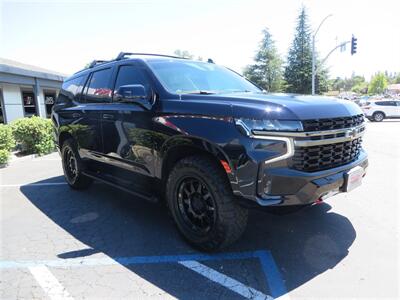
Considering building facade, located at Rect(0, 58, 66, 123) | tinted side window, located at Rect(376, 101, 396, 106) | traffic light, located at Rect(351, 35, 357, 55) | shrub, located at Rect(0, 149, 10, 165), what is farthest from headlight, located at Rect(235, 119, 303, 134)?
tinted side window, located at Rect(376, 101, 396, 106)

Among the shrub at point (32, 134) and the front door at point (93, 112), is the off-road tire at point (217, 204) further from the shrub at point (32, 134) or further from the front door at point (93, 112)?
the shrub at point (32, 134)

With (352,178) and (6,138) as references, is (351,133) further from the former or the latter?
(6,138)

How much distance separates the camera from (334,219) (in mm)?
3779

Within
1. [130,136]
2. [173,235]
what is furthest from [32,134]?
[173,235]

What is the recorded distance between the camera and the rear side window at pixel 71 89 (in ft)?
16.5

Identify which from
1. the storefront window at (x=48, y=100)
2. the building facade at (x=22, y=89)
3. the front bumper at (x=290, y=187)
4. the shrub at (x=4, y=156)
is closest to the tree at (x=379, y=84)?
the storefront window at (x=48, y=100)

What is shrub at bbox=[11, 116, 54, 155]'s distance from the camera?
9.34 meters

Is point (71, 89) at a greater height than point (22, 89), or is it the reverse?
point (22, 89)

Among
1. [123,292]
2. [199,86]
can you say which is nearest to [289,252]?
[123,292]

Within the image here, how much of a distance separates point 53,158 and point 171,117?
24.9 feet

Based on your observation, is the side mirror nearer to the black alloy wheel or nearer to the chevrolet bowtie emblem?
the black alloy wheel

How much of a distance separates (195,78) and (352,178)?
2.15 metres

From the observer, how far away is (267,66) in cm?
4375

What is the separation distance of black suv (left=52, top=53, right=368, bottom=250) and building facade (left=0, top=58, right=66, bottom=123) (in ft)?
34.1
